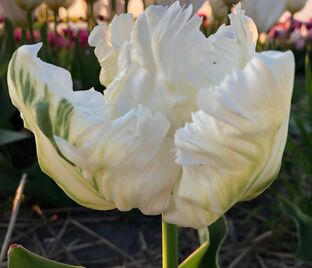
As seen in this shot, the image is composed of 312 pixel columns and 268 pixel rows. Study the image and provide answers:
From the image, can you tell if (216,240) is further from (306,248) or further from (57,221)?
(57,221)

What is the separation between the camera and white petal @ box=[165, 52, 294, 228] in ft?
1.30

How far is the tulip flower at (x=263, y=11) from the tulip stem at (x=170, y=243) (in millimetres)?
604

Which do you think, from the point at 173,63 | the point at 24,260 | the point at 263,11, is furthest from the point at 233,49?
the point at 263,11

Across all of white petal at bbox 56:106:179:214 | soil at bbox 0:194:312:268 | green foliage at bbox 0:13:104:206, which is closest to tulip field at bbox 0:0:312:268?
white petal at bbox 56:106:179:214

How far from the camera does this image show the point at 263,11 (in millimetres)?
1127

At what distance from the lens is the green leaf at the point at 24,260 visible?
61 centimetres

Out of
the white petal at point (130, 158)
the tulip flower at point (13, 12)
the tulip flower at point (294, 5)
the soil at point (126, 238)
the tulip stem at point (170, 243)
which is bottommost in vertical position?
the soil at point (126, 238)

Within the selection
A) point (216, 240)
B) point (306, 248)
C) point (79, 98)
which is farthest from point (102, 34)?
point (306, 248)

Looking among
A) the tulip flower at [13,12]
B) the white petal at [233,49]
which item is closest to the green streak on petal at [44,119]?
the white petal at [233,49]

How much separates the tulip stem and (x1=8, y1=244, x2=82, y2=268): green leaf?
114 mm

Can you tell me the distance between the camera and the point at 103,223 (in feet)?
4.92

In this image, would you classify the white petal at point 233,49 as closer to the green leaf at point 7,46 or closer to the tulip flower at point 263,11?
the tulip flower at point 263,11

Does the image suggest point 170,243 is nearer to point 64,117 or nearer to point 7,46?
point 64,117

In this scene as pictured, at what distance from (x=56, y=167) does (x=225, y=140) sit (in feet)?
0.42
